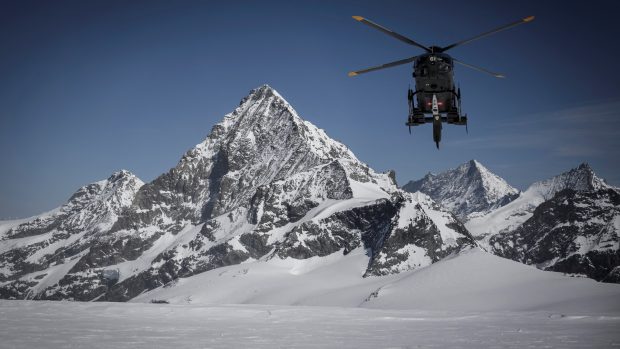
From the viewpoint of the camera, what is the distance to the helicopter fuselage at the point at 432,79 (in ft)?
137

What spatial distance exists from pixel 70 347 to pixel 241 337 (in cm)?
921

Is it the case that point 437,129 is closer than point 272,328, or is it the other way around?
point 272,328

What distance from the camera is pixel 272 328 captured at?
38781mm

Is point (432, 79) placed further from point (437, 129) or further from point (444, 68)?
point (437, 129)

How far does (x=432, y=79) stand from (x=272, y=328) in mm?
19791

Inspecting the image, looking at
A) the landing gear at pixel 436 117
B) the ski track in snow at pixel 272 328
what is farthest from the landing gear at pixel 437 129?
the ski track in snow at pixel 272 328

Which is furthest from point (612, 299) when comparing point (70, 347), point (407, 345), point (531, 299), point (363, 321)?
point (70, 347)

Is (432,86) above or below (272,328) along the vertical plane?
above

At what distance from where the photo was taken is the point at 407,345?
104 ft

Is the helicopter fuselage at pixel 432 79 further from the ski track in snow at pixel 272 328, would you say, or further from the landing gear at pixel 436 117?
the ski track in snow at pixel 272 328

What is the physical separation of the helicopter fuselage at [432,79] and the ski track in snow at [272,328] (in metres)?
15.4

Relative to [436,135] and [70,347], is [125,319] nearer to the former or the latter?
[70,347]

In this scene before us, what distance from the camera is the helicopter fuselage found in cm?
4166

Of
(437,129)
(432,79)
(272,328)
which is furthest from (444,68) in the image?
(272,328)
